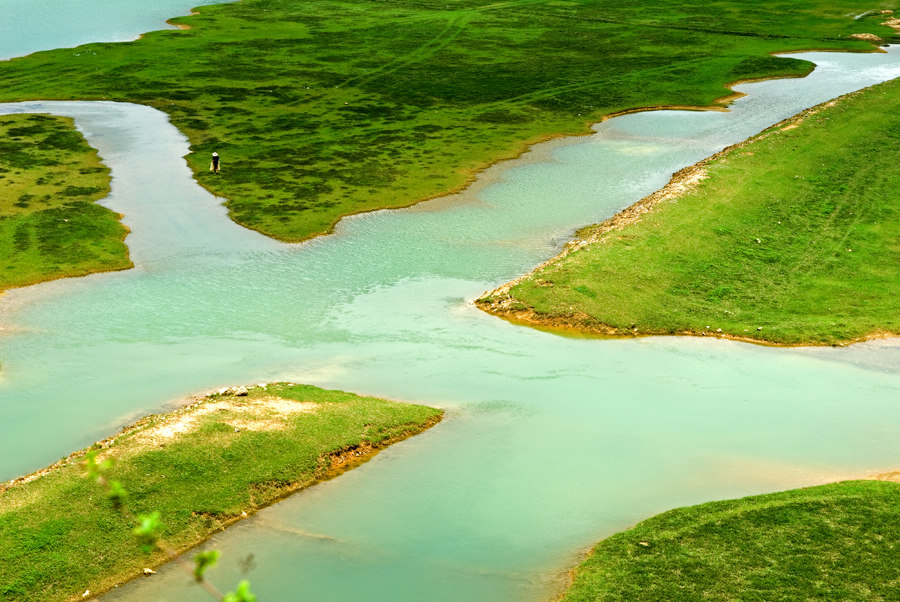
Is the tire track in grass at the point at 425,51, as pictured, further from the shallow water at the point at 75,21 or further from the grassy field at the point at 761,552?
the grassy field at the point at 761,552

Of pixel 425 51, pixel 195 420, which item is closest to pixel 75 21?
pixel 425 51

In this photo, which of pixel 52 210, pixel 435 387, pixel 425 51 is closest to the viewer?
pixel 435 387

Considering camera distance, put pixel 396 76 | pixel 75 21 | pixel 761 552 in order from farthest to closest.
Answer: pixel 75 21 → pixel 396 76 → pixel 761 552

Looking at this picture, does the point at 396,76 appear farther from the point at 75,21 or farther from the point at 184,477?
the point at 184,477

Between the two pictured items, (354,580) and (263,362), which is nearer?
(354,580)

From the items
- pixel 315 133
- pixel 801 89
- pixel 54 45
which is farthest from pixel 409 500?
pixel 54 45

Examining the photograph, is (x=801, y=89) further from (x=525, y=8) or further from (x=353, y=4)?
(x=353, y=4)
